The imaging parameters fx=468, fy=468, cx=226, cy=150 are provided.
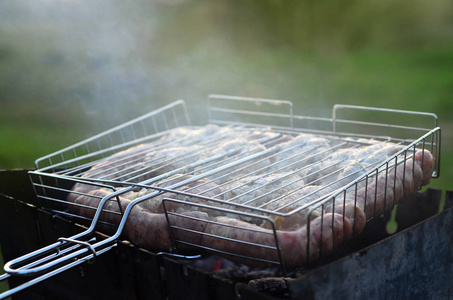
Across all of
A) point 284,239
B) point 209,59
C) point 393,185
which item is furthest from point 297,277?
point 209,59

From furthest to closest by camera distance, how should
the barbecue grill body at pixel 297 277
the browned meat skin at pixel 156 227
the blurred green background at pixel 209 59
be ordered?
the blurred green background at pixel 209 59
the browned meat skin at pixel 156 227
the barbecue grill body at pixel 297 277

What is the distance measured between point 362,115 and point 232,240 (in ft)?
24.7

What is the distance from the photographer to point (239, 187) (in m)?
2.89

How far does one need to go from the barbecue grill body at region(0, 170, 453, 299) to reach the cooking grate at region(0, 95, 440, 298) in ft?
0.56

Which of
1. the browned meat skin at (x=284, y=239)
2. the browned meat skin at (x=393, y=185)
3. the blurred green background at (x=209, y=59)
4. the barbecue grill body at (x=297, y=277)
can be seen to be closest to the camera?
the barbecue grill body at (x=297, y=277)

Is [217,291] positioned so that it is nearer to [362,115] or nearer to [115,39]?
[115,39]

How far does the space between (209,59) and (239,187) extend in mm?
8387

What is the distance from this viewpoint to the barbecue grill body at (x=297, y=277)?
7.13ft

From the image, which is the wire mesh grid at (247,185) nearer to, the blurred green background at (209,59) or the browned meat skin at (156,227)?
the browned meat skin at (156,227)

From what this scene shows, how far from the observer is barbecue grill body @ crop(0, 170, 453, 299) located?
217 cm

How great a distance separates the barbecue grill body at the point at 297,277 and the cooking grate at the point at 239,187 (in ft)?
0.56

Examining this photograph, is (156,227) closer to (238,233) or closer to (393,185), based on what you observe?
(238,233)

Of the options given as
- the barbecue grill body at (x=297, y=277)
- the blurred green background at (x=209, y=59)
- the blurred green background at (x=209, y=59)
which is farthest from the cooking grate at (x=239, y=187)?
the blurred green background at (x=209, y=59)

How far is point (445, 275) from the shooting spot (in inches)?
117
